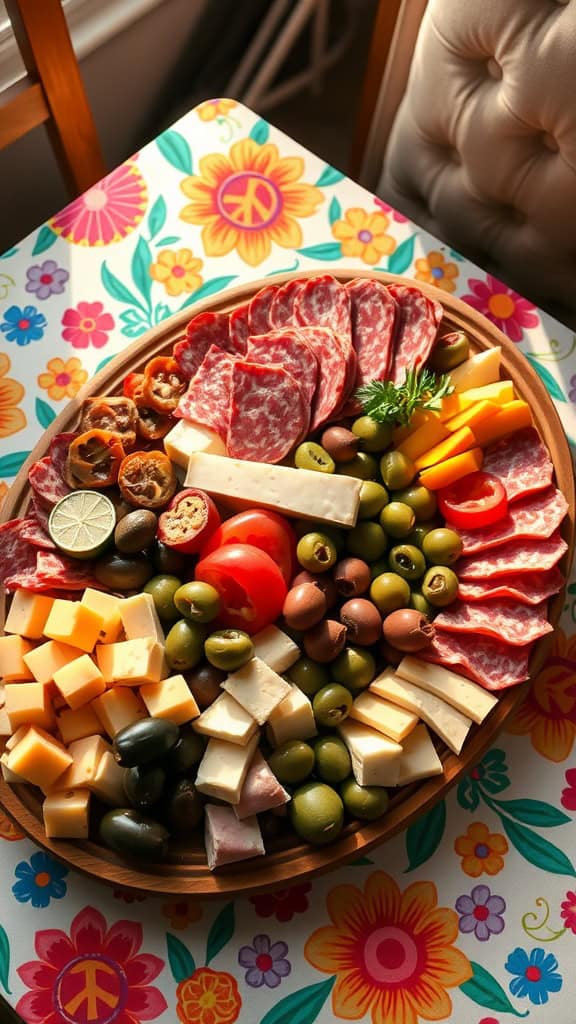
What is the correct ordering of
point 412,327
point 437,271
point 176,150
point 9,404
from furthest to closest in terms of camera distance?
point 176,150, point 437,271, point 9,404, point 412,327

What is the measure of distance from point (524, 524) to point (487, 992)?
2.46 ft

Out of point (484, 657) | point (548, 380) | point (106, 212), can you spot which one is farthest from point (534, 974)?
point (106, 212)

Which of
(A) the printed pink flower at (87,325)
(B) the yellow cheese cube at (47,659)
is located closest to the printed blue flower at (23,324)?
(A) the printed pink flower at (87,325)

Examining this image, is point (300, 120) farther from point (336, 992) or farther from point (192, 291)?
point (336, 992)

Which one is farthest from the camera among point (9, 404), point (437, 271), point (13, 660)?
point (437, 271)

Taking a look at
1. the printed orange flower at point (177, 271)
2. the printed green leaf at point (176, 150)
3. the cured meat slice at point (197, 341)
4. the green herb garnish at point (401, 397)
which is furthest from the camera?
the printed green leaf at point (176, 150)

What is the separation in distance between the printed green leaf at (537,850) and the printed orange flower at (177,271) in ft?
4.01

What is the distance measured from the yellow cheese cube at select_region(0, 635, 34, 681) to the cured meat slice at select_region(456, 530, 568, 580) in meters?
0.75

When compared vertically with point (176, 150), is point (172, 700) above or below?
below

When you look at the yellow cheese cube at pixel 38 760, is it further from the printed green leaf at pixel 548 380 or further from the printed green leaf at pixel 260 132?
the printed green leaf at pixel 260 132

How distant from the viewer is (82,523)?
1.53 metres

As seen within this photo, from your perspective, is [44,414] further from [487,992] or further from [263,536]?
[487,992]

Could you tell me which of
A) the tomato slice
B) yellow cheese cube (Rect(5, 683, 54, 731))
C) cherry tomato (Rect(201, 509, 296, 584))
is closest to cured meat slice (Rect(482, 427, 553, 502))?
the tomato slice

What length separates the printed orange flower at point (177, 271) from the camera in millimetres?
1884
